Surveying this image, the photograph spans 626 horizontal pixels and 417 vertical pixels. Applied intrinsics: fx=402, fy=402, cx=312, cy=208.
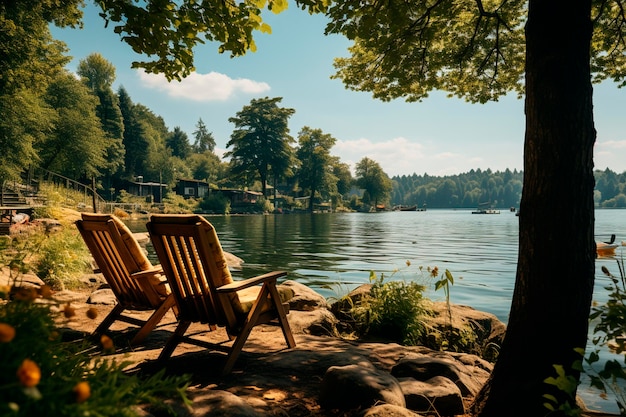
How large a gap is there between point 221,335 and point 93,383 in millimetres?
4070

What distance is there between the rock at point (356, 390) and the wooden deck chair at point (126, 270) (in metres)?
2.22

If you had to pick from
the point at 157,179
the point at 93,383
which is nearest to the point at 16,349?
the point at 93,383

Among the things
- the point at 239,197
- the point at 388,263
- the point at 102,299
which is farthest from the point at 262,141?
the point at 102,299

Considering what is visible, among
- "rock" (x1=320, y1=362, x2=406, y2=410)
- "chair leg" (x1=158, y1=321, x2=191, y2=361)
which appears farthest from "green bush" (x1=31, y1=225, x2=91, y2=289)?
"rock" (x1=320, y1=362, x2=406, y2=410)

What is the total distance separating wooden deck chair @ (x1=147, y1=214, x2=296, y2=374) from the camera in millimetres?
3561

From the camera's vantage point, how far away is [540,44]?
303 centimetres

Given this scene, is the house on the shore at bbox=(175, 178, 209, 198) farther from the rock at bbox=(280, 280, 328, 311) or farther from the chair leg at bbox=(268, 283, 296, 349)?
the chair leg at bbox=(268, 283, 296, 349)

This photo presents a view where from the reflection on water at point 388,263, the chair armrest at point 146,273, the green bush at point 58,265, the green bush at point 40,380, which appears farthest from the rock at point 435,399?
the green bush at point 58,265

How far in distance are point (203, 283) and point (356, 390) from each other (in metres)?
1.69

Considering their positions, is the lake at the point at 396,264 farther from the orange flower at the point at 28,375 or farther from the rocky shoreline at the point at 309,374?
the orange flower at the point at 28,375

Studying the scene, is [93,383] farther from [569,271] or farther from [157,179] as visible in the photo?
[157,179]

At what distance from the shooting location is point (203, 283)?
3.76 meters

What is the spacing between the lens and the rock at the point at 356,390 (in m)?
2.93

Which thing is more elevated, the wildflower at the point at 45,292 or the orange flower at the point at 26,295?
the orange flower at the point at 26,295
